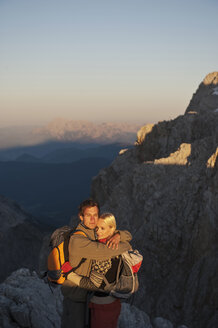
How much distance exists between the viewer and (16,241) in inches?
3241

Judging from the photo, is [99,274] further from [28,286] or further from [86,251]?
[28,286]

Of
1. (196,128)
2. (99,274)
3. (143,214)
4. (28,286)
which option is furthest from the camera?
(196,128)

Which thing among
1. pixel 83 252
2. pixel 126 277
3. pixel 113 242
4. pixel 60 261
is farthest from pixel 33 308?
pixel 113 242

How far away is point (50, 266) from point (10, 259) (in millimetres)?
81886

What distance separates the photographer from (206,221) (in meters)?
16.4

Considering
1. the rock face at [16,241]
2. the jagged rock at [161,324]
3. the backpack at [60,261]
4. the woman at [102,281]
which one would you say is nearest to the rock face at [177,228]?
the jagged rock at [161,324]

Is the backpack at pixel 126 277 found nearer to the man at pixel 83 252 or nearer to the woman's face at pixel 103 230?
the man at pixel 83 252

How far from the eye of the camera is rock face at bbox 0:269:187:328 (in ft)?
25.4

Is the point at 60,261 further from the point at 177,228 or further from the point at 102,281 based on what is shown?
the point at 177,228

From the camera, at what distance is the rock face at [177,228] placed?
1477 centimetres

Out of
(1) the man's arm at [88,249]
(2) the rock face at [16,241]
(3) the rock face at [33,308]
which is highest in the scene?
(1) the man's arm at [88,249]

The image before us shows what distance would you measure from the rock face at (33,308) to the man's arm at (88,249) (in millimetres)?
Result: 1823

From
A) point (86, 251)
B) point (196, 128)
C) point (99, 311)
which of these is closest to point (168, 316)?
point (99, 311)

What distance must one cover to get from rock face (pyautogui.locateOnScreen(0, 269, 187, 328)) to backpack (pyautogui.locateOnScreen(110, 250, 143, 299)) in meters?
1.67
